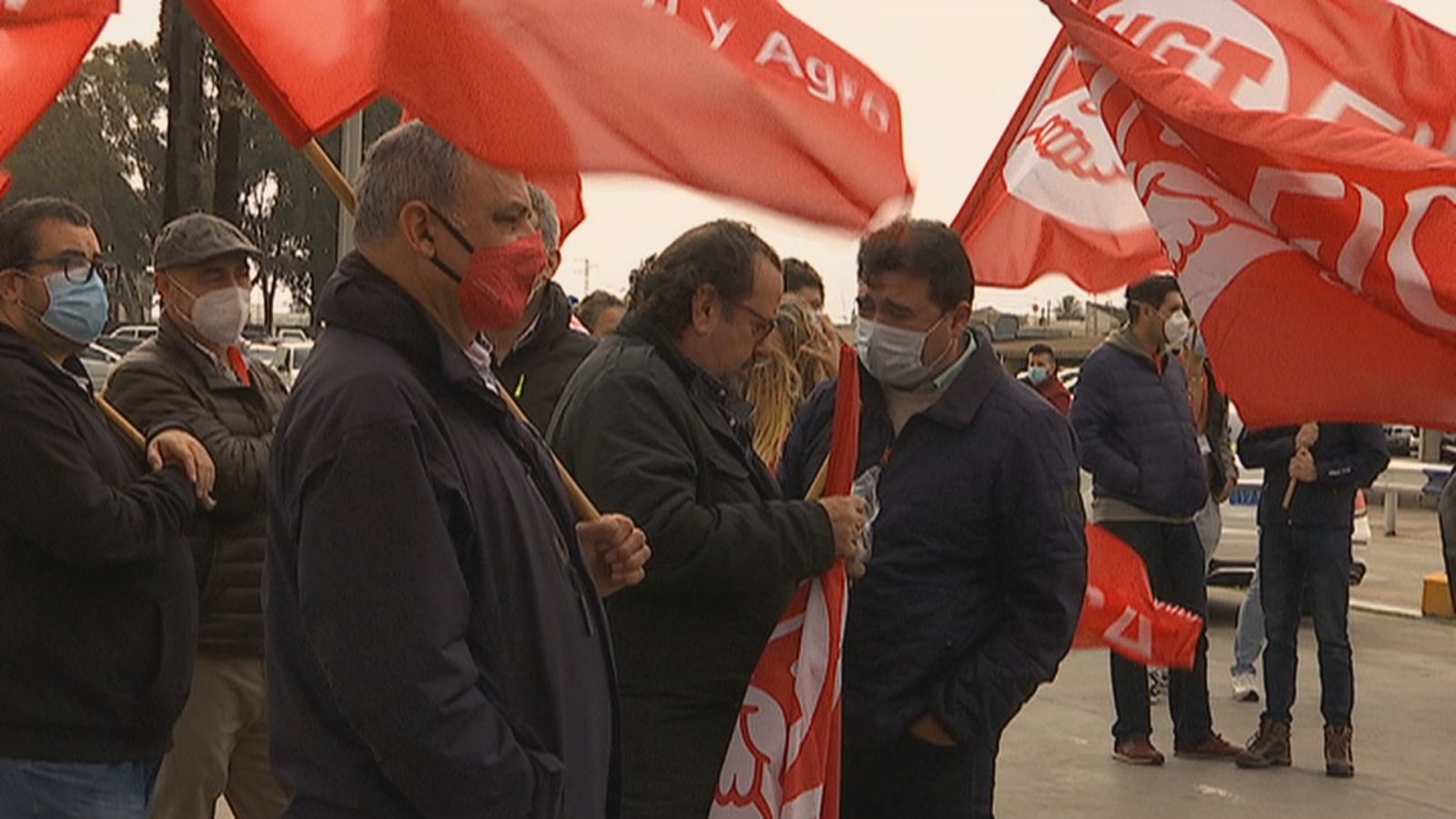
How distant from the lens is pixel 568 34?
3604mm

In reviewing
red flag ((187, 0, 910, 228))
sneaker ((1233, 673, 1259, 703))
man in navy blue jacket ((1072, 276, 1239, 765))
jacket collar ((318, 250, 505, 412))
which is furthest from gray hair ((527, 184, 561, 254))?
sneaker ((1233, 673, 1259, 703))

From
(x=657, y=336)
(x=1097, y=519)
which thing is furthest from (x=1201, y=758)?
(x=657, y=336)

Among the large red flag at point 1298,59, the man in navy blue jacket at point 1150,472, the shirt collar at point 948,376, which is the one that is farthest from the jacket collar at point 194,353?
the man in navy blue jacket at point 1150,472

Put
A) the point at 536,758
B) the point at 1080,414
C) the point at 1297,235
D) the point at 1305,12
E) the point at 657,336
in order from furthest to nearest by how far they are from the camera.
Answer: the point at 1080,414 < the point at 1305,12 < the point at 1297,235 < the point at 657,336 < the point at 536,758

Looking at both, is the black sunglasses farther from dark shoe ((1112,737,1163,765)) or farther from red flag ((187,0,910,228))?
dark shoe ((1112,737,1163,765))

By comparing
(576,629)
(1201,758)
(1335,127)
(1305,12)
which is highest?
(1305,12)

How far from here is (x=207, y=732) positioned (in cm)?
508

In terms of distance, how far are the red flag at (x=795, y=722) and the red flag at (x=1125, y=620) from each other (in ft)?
5.12

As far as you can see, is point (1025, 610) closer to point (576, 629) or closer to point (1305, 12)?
point (576, 629)

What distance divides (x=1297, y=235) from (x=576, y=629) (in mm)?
2554

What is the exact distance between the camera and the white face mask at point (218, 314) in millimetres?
5184

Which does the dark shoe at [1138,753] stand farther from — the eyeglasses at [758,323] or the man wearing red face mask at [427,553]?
the man wearing red face mask at [427,553]

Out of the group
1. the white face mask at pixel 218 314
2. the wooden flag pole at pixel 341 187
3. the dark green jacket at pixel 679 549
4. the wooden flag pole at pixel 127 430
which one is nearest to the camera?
the wooden flag pole at pixel 341 187

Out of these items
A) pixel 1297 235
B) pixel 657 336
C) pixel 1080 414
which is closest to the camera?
pixel 657 336
